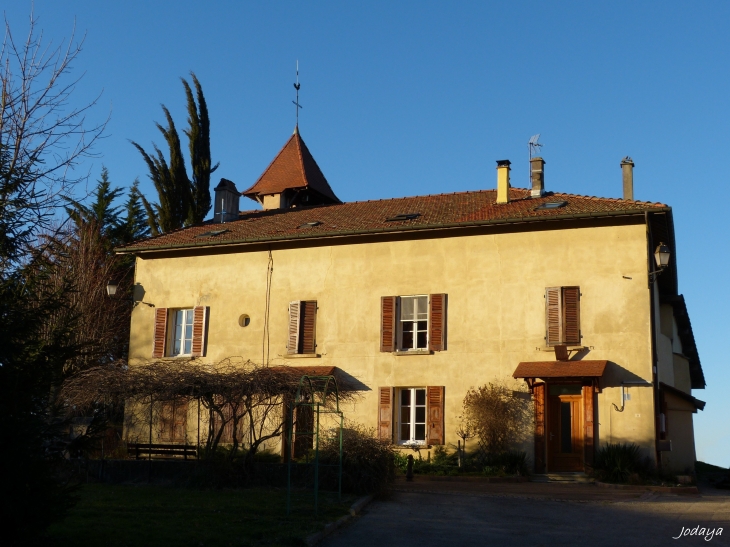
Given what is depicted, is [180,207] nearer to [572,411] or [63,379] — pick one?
[572,411]

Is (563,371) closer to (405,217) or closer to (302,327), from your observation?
(405,217)

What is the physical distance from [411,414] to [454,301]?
10.2ft

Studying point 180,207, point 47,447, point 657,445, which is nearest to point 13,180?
point 47,447

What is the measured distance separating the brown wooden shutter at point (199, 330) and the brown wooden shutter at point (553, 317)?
9.76 meters

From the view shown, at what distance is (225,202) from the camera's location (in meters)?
27.7

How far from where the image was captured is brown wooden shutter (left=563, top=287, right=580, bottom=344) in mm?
19823

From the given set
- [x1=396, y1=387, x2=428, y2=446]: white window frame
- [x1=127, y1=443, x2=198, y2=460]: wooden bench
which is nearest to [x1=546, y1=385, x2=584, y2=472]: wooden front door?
[x1=396, y1=387, x2=428, y2=446]: white window frame

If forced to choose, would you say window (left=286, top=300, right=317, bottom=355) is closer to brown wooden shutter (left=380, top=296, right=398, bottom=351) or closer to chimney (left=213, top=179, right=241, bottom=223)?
brown wooden shutter (left=380, top=296, right=398, bottom=351)

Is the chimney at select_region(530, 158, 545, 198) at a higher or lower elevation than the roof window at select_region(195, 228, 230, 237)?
higher

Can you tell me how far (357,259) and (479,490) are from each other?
8.06 m

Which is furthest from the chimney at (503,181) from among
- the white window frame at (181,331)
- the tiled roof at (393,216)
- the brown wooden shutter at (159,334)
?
the brown wooden shutter at (159,334)

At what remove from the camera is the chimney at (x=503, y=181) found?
2299 centimetres

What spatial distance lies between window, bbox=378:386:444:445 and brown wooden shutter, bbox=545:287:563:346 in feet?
9.89

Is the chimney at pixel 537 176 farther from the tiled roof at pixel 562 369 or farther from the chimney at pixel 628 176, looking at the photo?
the tiled roof at pixel 562 369
